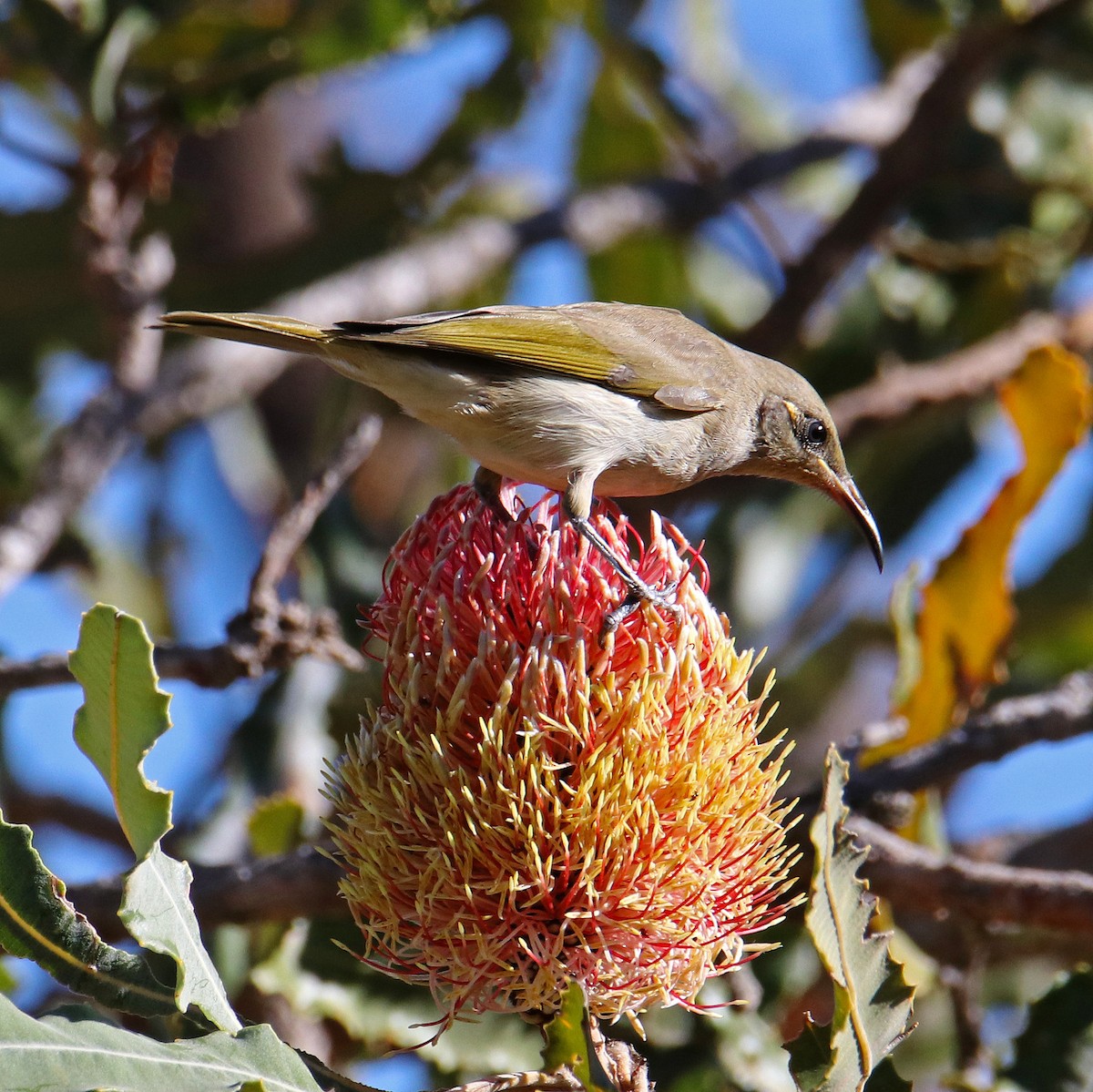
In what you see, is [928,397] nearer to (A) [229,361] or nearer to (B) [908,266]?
(B) [908,266]

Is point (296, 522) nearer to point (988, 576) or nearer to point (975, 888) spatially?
point (975, 888)

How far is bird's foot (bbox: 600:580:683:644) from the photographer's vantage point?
2.24 m

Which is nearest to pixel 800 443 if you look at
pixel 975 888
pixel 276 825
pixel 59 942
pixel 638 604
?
pixel 975 888

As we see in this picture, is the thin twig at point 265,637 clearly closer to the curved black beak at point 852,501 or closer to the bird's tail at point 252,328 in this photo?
the bird's tail at point 252,328

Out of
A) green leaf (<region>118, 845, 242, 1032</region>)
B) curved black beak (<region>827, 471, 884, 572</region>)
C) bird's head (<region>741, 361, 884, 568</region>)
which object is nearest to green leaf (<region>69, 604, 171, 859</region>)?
green leaf (<region>118, 845, 242, 1032</region>)

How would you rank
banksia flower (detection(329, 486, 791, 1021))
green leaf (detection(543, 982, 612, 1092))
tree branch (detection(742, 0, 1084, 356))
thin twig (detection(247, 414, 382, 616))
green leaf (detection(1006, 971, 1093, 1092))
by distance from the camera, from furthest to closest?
1. tree branch (detection(742, 0, 1084, 356))
2. thin twig (detection(247, 414, 382, 616))
3. green leaf (detection(1006, 971, 1093, 1092))
4. banksia flower (detection(329, 486, 791, 1021))
5. green leaf (detection(543, 982, 612, 1092))

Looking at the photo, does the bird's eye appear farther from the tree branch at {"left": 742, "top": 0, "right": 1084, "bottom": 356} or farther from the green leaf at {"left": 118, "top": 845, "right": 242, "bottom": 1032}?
the green leaf at {"left": 118, "top": 845, "right": 242, "bottom": 1032}

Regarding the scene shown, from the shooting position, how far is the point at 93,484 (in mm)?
3809

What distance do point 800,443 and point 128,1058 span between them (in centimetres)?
224

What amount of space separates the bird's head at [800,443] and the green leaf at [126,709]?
193cm

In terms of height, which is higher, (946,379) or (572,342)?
(572,342)

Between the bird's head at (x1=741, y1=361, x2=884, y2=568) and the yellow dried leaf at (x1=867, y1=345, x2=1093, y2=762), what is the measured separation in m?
0.21

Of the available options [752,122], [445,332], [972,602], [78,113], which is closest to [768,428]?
[972,602]

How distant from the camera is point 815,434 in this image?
344 cm
